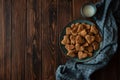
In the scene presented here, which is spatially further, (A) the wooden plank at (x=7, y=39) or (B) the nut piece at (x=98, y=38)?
(A) the wooden plank at (x=7, y=39)

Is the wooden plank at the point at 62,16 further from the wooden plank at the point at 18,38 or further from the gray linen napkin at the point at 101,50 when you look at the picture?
the wooden plank at the point at 18,38

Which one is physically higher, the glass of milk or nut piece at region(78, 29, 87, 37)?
the glass of milk

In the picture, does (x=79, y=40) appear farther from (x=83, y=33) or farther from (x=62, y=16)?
(x=62, y=16)

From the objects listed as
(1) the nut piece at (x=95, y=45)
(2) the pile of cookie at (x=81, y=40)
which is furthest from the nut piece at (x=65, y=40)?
(1) the nut piece at (x=95, y=45)

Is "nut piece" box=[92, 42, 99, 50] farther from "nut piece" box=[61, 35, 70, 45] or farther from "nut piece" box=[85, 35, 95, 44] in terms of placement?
"nut piece" box=[61, 35, 70, 45]

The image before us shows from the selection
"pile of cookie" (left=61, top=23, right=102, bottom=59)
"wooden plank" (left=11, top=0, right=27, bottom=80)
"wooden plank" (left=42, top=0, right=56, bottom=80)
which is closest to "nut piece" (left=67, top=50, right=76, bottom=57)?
"pile of cookie" (left=61, top=23, right=102, bottom=59)

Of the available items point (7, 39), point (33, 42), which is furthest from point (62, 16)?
point (7, 39)

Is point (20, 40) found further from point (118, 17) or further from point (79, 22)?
point (118, 17)
